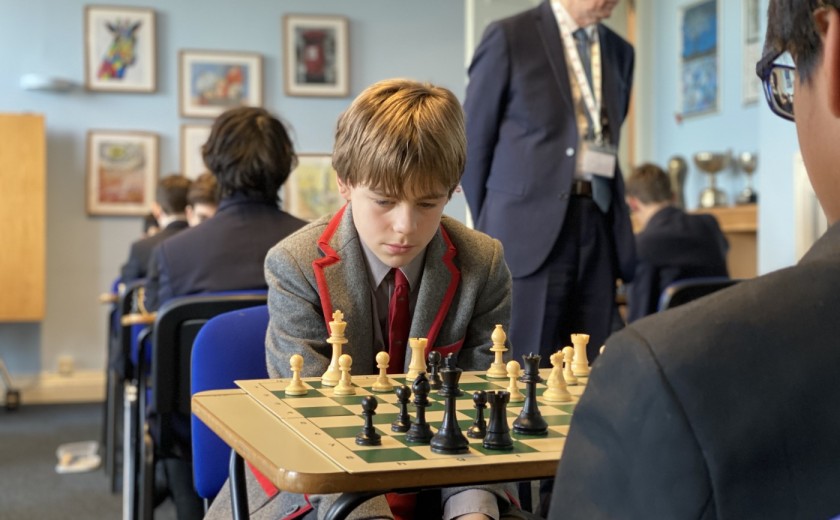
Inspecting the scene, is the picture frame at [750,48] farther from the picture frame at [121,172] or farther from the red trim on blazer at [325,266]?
the red trim on blazer at [325,266]

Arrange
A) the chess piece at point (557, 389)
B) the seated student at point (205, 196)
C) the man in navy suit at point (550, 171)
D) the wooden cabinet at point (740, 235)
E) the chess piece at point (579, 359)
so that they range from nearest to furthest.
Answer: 1. the chess piece at point (557, 389)
2. the chess piece at point (579, 359)
3. the man in navy suit at point (550, 171)
4. the seated student at point (205, 196)
5. the wooden cabinet at point (740, 235)

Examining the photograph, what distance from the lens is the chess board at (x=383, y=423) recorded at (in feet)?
4.34

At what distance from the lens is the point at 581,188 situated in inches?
141

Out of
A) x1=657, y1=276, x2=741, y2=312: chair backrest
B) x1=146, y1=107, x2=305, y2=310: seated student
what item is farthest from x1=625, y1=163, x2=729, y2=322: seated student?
x1=146, y1=107, x2=305, y2=310: seated student

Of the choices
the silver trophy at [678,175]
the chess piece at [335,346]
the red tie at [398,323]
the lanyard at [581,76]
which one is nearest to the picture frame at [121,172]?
the silver trophy at [678,175]

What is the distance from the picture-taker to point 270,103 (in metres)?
8.70

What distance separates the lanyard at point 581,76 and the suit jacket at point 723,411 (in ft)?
9.68

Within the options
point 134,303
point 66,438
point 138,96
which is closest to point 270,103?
point 138,96

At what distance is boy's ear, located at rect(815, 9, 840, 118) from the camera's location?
2.60 ft

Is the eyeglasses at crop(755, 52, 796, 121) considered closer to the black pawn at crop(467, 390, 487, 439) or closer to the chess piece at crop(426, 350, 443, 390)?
the black pawn at crop(467, 390, 487, 439)

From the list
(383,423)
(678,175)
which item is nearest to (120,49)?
(678,175)

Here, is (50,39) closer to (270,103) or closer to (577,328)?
(270,103)

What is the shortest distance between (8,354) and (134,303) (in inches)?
158

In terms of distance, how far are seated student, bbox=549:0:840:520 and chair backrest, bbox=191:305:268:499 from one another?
64.8 inches
